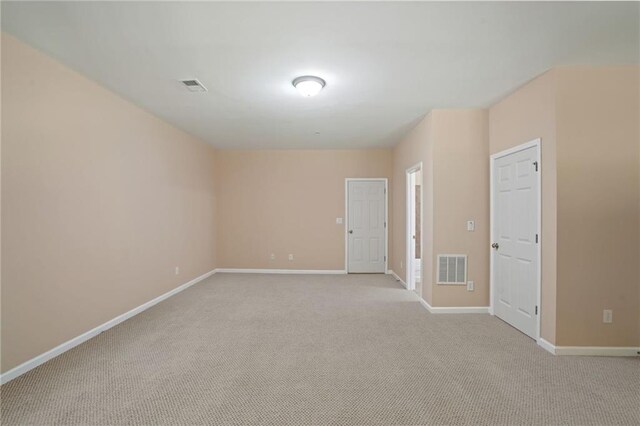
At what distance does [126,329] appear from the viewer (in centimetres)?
324

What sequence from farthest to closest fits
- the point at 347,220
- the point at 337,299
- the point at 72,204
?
1. the point at 347,220
2. the point at 337,299
3. the point at 72,204

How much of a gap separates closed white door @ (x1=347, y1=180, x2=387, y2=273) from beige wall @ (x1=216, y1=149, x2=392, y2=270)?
0.60 feet

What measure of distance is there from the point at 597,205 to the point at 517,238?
0.77 metres

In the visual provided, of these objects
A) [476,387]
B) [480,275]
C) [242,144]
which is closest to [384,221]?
[480,275]

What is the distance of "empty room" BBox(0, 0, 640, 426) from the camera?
78.3 inches

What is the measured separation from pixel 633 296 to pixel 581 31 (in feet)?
7.69

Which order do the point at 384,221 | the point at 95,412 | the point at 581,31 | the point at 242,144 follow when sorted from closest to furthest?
the point at 95,412, the point at 581,31, the point at 242,144, the point at 384,221

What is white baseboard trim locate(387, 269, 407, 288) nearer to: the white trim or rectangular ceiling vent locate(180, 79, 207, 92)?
the white trim

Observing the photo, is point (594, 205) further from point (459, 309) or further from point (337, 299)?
point (337, 299)

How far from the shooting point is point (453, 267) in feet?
12.6

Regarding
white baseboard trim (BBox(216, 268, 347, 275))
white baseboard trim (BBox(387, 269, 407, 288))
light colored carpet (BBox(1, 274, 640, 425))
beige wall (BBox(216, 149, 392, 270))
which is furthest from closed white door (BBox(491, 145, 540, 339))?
white baseboard trim (BBox(216, 268, 347, 275))

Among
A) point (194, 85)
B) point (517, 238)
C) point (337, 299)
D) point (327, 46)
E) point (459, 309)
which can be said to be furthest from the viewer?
point (337, 299)

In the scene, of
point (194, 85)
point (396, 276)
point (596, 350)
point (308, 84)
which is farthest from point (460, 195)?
point (194, 85)

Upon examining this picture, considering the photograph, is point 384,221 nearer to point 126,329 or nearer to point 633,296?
point 633,296
